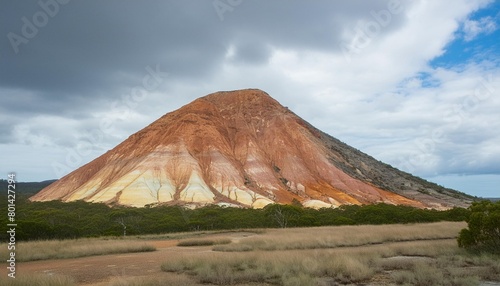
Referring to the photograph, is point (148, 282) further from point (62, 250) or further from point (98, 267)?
point (62, 250)

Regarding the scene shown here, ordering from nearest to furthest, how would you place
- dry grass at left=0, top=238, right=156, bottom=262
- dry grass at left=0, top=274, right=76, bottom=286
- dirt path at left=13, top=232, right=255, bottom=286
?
dry grass at left=0, top=274, right=76, bottom=286
dirt path at left=13, top=232, right=255, bottom=286
dry grass at left=0, top=238, right=156, bottom=262

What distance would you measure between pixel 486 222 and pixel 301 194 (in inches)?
2978

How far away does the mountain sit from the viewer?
8725 cm

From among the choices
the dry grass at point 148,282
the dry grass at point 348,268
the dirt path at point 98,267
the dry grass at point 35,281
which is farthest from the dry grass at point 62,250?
the dry grass at point 148,282

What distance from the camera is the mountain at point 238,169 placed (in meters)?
87.2

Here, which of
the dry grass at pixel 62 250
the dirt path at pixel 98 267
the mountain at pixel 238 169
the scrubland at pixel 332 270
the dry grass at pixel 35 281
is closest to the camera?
the dry grass at pixel 35 281

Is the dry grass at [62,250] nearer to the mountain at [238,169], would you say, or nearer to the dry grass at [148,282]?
the dry grass at [148,282]

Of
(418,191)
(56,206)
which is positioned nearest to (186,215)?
(56,206)

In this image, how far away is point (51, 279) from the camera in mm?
12289

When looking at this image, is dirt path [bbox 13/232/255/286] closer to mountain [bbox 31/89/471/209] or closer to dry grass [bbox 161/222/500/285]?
dry grass [bbox 161/222/500/285]

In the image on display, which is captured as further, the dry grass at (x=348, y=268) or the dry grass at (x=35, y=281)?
the dry grass at (x=348, y=268)

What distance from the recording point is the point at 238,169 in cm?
10069

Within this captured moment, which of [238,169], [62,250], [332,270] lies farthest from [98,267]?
[238,169]

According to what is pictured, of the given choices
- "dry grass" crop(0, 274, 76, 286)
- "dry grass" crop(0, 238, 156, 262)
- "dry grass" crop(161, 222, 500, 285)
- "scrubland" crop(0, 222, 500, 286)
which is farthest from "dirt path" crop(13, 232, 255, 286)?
"dry grass" crop(0, 274, 76, 286)
